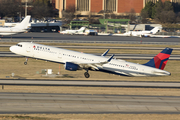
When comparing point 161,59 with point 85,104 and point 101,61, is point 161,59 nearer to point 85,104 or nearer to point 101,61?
point 101,61

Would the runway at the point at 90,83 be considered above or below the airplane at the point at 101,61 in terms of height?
below

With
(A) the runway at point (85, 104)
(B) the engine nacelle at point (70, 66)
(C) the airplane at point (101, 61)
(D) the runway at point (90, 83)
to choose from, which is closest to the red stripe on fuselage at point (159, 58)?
(C) the airplane at point (101, 61)

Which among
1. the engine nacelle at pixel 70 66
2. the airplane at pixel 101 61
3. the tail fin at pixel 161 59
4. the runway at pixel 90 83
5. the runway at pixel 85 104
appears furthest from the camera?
the airplane at pixel 101 61

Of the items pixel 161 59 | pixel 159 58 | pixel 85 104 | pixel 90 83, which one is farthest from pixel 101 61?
pixel 85 104

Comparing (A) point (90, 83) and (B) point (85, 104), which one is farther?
(A) point (90, 83)

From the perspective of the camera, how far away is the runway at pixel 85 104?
33.4 metres

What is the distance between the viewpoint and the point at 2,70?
57531 mm

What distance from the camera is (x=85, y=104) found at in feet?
118

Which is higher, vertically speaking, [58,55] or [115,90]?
[58,55]

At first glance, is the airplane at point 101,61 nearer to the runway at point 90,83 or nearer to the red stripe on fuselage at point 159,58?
the red stripe on fuselage at point 159,58

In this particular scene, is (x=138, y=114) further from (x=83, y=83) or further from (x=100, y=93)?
(x=83, y=83)

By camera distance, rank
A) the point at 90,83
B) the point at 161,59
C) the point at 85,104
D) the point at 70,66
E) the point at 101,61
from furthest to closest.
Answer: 1. the point at 101,61
2. the point at 161,59
3. the point at 70,66
4. the point at 90,83
5. the point at 85,104

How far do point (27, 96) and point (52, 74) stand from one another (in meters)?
16.4

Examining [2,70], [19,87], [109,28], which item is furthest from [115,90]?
[109,28]
